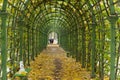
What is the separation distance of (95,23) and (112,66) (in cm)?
354

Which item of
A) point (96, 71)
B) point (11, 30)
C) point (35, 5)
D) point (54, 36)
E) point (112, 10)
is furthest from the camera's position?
point (54, 36)

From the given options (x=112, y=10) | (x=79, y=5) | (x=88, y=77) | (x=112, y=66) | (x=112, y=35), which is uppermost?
(x=79, y=5)

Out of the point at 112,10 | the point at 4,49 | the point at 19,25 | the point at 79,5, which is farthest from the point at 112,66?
the point at 79,5

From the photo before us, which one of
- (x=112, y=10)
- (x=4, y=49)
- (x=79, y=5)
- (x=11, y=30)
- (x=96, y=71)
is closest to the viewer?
(x=112, y=10)

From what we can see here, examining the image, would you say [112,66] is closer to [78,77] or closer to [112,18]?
[112,18]

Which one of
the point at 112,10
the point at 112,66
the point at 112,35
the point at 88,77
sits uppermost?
the point at 112,10

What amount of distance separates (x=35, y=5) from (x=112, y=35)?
947 centimetres

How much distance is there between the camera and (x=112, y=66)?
751 centimetres

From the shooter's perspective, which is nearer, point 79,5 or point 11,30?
point 11,30

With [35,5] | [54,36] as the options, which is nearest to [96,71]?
[35,5]

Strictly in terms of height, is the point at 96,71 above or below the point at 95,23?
below

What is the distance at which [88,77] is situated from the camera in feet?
36.6

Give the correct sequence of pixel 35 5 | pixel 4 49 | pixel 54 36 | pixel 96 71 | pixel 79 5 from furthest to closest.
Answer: pixel 54 36
pixel 35 5
pixel 79 5
pixel 96 71
pixel 4 49

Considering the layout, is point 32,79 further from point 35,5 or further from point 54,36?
point 54,36
